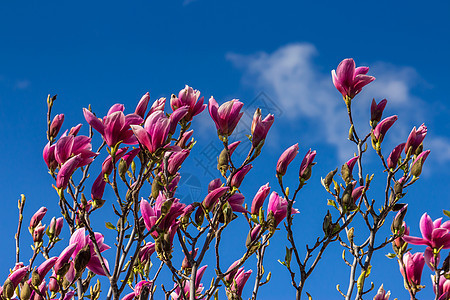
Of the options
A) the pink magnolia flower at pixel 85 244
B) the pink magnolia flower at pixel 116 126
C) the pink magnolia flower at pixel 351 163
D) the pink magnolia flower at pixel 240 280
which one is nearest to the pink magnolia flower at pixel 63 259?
the pink magnolia flower at pixel 85 244

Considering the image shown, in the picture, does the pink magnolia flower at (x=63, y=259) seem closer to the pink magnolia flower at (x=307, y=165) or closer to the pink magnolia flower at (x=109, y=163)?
the pink magnolia flower at (x=109, y=163)

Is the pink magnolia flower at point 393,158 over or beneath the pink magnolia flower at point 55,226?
over

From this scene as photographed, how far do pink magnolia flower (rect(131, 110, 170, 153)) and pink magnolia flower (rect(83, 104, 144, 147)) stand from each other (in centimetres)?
10

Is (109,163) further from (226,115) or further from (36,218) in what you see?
(36,218)

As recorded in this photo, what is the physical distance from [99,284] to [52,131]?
Result: 85 centimetres

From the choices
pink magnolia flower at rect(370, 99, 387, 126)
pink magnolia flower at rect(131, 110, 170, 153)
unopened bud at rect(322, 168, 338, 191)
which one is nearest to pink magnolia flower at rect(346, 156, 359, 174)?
unopened bud at rect(322, 168, 338, 191)

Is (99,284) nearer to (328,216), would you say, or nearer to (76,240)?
(76,240)

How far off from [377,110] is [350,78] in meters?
0.24

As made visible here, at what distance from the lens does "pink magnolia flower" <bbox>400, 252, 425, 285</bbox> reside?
8.07 feet

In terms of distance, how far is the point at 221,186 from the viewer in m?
2.21

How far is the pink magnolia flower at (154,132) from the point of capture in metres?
→ 1.85

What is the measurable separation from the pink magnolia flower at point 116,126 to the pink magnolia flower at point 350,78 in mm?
1142

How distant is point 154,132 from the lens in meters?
1.85

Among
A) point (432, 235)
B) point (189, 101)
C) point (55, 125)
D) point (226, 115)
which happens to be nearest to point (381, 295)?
point (432, 235)
